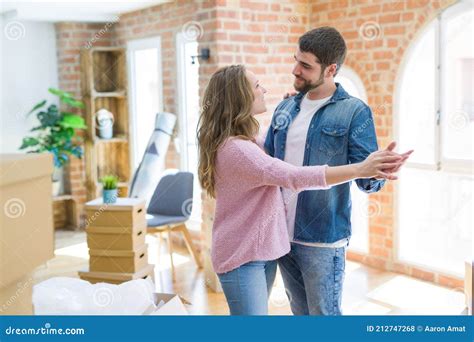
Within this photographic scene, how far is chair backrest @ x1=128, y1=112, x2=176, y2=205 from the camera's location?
203 inches

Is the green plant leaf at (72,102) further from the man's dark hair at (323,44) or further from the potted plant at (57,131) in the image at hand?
the man's dark hair at (323,44)

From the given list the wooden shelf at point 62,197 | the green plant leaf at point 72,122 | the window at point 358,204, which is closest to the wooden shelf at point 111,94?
the green plant leaf at point 72,122

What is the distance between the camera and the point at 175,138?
5.38 meters

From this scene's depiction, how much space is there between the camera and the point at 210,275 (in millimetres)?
4254

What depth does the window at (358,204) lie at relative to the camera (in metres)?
4.55

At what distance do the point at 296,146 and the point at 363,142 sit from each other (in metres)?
0.22

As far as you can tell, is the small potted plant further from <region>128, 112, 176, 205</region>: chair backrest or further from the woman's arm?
the woman's arm

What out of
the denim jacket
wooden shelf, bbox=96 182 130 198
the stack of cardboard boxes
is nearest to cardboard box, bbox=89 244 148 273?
the stack of cardboard boxes

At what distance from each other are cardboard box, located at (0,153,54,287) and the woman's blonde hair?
446 mm

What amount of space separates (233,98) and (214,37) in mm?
2352

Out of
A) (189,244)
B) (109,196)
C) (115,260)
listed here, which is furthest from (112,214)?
(189,244)

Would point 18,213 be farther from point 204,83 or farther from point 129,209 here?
point 204,83
